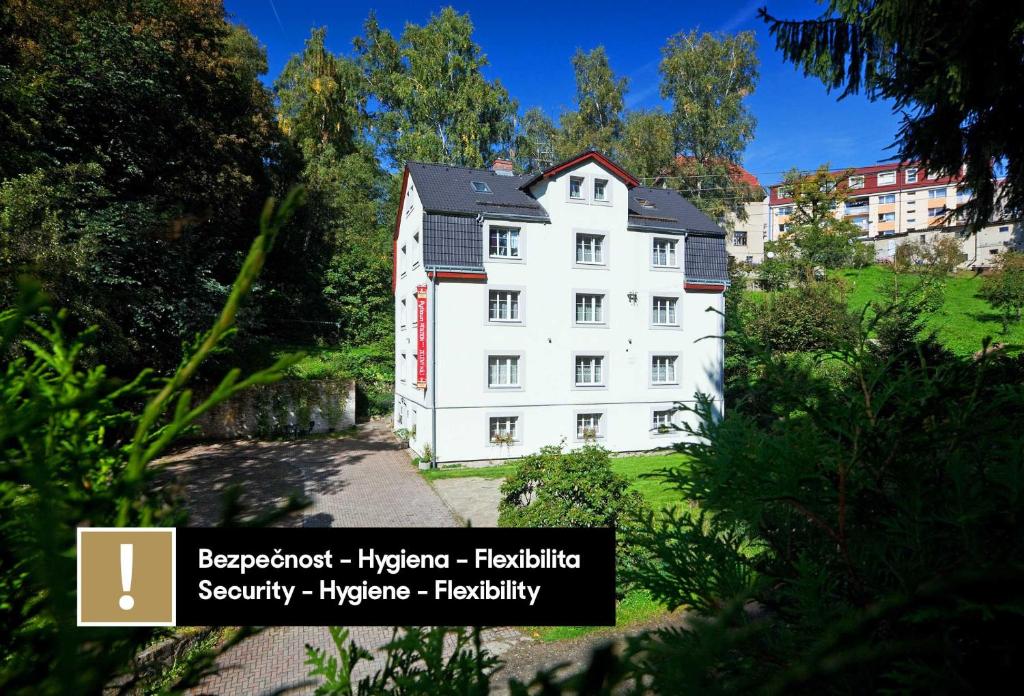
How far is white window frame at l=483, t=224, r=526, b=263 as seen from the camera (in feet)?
63.9

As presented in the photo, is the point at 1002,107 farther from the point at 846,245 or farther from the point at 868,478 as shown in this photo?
the point at 846,245

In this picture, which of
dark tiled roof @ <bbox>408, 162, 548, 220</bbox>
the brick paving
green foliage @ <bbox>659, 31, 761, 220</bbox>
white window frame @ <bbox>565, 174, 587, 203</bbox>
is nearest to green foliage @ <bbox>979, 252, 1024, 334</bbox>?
green foliage @ <bbox>659, 31, 761, 220</bbox>

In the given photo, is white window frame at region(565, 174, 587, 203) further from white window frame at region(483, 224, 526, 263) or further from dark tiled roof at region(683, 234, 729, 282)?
dark tiled roof at region(683, 234, 729, 282)

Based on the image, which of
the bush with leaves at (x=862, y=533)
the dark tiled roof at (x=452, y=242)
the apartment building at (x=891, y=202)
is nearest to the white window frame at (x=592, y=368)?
the dark tiled roof at (x=452, y=242)

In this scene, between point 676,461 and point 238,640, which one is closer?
point 238,640

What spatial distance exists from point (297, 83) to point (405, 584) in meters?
45.4

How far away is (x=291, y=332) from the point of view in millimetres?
33219

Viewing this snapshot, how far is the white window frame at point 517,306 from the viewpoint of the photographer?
63.7 ft

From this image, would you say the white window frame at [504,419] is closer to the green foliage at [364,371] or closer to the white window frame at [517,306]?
the white window frame at [517,306]

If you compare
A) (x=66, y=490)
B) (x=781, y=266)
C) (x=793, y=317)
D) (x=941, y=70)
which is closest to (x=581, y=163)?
(x=941, y=70)

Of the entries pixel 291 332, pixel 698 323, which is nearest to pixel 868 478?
pixel 698 323

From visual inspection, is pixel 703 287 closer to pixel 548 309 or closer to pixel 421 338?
pixel 548 309

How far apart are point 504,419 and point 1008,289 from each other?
30587mm

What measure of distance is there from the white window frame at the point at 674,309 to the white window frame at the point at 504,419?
271 inches
